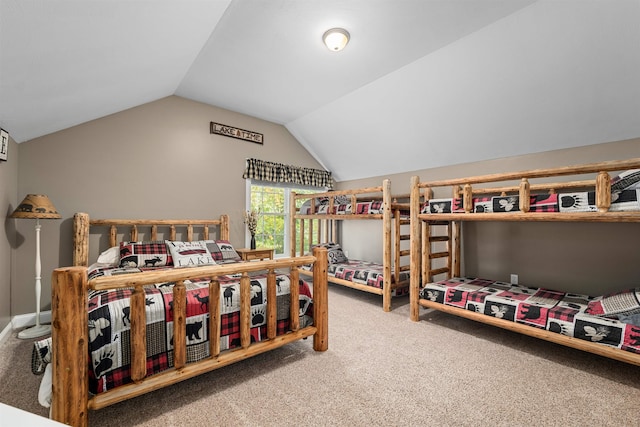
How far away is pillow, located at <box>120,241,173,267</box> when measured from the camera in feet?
9.90

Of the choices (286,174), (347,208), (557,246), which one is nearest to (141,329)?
(347,208)

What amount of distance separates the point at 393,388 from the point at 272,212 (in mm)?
3574

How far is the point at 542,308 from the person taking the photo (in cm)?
227

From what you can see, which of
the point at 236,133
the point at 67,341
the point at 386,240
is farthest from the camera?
the point at 236,133

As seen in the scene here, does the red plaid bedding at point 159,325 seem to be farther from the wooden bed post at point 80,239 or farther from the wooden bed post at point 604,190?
the wooden bed post at point 604,190

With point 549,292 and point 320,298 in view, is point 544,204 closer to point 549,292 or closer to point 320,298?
point 549,292

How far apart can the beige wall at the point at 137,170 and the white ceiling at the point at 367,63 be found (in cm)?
23

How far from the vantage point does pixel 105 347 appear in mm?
1545

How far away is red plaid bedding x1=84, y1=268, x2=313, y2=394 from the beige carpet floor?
9.7 inches

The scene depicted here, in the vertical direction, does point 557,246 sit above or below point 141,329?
above

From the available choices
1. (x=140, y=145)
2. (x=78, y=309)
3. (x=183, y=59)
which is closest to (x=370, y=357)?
(x=78, y=309)

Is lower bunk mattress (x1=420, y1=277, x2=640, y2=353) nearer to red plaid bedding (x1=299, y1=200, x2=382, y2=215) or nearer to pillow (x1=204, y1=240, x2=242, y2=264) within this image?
red plaid bedding (x1=299, y1=200, x2=382, y2=215)

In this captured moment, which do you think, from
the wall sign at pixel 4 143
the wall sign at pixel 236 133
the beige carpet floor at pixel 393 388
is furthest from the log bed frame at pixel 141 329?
the wall sign at pixel 236 133

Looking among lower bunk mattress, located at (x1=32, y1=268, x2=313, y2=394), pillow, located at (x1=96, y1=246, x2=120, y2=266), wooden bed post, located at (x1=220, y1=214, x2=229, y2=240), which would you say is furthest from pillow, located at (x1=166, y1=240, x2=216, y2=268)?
lower bunk mattress, located at (x1=32, y1=268, x2=313, y2=394)
